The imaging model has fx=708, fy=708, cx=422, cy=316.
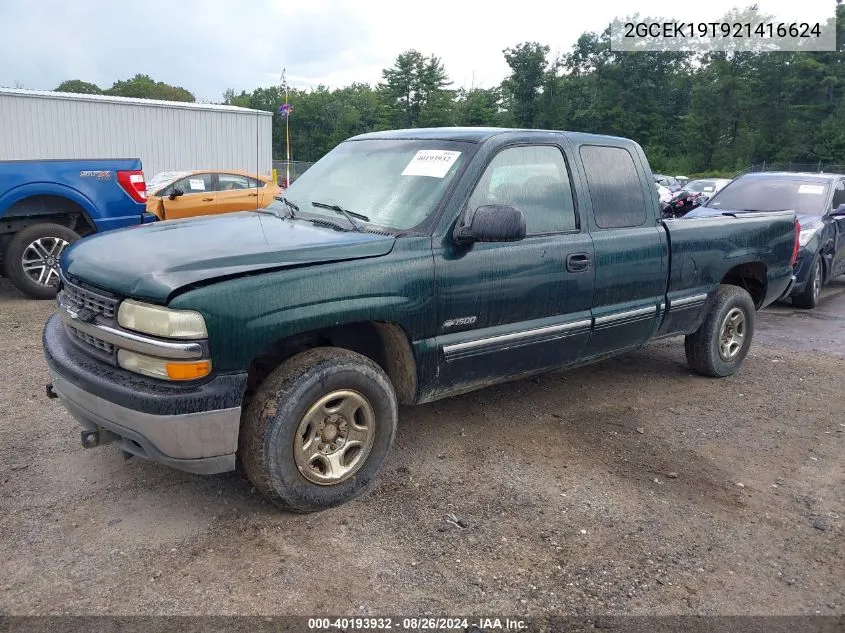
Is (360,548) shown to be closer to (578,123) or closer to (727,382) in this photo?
(727,382)

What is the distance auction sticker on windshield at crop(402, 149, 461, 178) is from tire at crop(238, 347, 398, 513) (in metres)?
1.15

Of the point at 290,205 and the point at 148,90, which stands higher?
the point at 148,90

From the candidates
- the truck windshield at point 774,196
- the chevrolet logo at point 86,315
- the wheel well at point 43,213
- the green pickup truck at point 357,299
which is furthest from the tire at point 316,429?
the truck windshield at point 774,196

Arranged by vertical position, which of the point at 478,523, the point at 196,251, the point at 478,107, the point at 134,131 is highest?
the point at 478,107

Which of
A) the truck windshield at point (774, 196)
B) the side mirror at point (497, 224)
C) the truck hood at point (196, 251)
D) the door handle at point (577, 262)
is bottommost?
the door handle at point (577, 262)

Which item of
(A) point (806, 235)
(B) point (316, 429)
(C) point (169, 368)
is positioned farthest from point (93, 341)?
(A) point (806, 235)

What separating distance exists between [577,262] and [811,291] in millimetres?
6159

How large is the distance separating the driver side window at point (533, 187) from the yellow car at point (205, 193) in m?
8.31

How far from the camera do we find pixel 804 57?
173ft

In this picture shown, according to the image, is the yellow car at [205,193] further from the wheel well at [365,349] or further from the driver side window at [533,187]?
the wheel well at [365,349]

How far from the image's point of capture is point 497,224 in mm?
3531

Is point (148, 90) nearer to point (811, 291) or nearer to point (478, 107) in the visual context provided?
point (478, 107)

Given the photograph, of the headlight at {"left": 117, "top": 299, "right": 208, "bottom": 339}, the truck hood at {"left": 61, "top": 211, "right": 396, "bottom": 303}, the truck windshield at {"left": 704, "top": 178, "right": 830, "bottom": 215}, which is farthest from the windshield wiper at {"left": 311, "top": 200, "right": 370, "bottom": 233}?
the truck windshield at {"left": 704, "top": 178, "right": 830, "bottom": 215}

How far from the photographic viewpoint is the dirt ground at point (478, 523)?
9.26 feet
